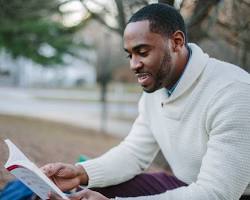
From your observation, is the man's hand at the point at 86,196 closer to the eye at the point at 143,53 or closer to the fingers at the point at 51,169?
the fingers at the point at 51,169

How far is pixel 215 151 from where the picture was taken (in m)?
→ 2.17

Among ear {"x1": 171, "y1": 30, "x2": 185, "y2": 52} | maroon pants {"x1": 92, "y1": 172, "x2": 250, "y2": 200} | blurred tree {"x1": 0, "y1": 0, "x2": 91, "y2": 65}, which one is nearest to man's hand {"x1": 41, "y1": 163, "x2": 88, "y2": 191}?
maroon pants {"x1": 92, "y1": 172, "x2": 250, "y2": 200}

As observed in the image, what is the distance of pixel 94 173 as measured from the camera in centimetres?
273

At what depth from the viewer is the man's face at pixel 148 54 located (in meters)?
2.33

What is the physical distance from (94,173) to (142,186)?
13.0 inches

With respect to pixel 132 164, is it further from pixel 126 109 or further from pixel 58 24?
pixel 126 109

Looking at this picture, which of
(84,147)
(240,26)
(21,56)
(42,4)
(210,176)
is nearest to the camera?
(210,176)

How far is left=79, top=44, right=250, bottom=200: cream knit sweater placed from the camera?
2.16 metres

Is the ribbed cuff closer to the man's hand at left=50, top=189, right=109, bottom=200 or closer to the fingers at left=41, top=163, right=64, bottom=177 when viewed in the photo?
the fingers at left=41, top=163, right=64, bottom=177

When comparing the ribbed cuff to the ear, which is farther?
the ribbed cuff

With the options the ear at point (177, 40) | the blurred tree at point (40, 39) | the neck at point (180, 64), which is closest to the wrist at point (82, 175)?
the neck at point (180, 64)

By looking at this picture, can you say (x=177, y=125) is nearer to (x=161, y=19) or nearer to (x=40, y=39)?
(x=161, y=19)

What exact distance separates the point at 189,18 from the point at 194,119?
2.47m

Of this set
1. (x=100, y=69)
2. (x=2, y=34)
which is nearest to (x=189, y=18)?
(x=2, y=34)
